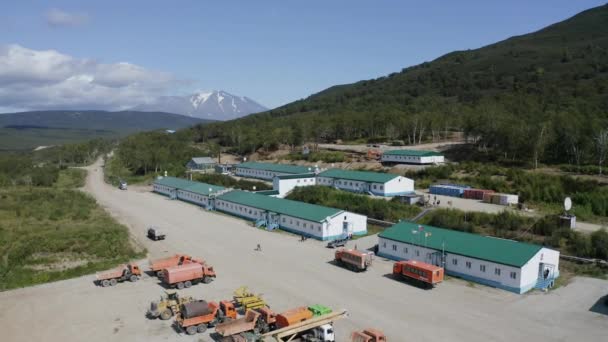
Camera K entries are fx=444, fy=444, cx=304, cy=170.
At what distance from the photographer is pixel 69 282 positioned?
24734 millimetres

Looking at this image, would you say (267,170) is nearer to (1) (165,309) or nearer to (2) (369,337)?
(1) (165,309)

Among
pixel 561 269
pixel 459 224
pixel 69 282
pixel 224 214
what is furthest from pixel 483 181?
pixel 69 282

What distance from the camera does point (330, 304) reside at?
2119cm

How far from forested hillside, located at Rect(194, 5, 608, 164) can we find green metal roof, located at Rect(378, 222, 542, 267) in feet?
108

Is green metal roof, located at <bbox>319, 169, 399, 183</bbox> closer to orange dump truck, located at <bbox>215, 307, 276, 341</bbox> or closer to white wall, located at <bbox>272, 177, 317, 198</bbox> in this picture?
white wall, located at <bbox>272, 177, 317, 198</bbox>

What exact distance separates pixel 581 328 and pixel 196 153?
8972 centimetres

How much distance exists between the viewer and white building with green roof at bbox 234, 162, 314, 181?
60028 mm

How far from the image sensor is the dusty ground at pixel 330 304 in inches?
719

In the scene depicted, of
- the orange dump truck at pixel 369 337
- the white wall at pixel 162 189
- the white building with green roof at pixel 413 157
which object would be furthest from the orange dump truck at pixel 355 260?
the white building with green roof at pixel 413 157

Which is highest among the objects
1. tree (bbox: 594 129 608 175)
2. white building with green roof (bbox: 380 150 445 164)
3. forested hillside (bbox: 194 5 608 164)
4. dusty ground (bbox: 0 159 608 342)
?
forested hillside (bbox: 194 5 608 164)

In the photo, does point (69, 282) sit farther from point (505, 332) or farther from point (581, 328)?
point (581, 328)

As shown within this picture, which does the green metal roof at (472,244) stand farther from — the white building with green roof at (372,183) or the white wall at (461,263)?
the white building with green roof at (372,183)

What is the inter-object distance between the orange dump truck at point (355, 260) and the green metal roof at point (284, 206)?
655cm

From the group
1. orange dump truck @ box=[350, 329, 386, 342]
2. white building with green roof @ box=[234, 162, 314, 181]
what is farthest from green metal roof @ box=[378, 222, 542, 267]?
white building with green roof @ box=[234, 162, 314, 181]
